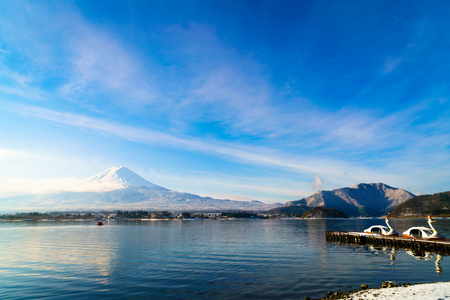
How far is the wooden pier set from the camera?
45969 millimetres

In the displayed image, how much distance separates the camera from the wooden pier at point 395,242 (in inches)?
1810

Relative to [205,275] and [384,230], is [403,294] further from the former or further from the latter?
[384,230]

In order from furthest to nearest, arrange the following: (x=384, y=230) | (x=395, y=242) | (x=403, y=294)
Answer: (x=384, y=230) → (x=395, y=242) → (x=403, y=294)

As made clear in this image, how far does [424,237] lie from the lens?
2040 inches

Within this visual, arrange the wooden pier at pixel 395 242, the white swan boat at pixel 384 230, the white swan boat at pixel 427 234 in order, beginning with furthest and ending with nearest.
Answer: the white swan boat at pixel 384 230, the white swan boat at pixel 427 234, the wooden pier at pixel 395 242

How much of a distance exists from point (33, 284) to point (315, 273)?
3172 centimetres

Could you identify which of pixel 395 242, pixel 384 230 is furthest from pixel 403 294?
pixel 384 230

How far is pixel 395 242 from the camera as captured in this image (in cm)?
5497

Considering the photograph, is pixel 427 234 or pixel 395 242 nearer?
pixel 427 234

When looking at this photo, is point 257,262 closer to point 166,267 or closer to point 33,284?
point 166,267

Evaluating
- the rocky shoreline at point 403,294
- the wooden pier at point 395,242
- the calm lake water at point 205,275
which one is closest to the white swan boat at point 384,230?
the wooden pier at point 395,242

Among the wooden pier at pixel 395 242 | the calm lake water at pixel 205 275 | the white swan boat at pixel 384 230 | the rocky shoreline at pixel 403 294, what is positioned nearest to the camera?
the rocky shoreline at pixel 403 294

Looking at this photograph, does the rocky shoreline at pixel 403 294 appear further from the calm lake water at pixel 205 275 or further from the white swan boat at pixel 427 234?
the white swan boat at pixel 427 234

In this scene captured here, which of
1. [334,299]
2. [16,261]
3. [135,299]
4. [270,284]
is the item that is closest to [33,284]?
[135,299]
